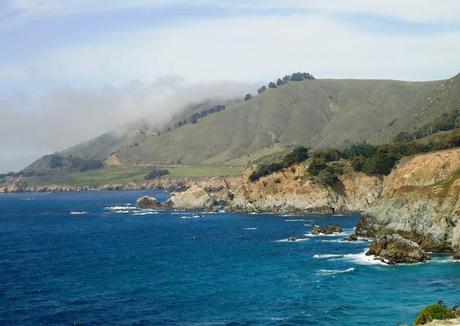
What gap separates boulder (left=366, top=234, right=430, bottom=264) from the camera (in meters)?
98.2

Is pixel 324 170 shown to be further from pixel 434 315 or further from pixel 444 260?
pixel 434 315

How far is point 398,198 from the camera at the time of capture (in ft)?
387

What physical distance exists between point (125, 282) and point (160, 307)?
17.2 m

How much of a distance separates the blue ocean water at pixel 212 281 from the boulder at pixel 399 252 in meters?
2.50

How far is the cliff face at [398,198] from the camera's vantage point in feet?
347

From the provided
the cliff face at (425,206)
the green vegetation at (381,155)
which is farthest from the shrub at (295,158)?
the cliff face at (425,206)

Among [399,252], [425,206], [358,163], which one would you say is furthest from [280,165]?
[399,252]

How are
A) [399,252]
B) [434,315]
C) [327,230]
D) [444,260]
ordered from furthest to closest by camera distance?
[327,230] < [399,252] < [444,260] < [434,315]

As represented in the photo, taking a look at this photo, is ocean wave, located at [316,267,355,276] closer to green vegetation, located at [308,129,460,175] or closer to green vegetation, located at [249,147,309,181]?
green vegetation, located at [308,129,460,175]

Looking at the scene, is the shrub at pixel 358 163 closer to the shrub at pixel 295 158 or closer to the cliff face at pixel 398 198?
the cliff face at pixel 398 198

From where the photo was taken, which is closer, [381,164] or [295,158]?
[381,164]

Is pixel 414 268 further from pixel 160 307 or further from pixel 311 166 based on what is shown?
pixel 311 166

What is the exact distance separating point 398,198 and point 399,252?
68.0ft

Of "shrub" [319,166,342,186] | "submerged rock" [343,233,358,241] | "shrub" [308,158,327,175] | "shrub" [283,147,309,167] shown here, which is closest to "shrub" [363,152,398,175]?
"shrub" [319,166,342,186]
